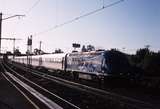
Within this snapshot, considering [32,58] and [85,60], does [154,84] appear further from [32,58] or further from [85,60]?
[32,58]

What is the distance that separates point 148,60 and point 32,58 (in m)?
30.2

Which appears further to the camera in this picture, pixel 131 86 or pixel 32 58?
pixel 32 58

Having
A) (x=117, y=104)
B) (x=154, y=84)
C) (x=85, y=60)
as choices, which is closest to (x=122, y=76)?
(x=154, y=84)

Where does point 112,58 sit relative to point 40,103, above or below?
above

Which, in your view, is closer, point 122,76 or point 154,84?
point 122,76

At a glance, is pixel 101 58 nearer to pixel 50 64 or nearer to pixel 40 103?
pixel 40 103

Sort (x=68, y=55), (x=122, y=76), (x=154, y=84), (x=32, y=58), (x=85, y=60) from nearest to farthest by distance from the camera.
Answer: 1. (x=122, y=76)
2. (x=154, y=84)
3. (x=85, y=60)
4. (x=68, y=55)
5. (x=32, y=58)

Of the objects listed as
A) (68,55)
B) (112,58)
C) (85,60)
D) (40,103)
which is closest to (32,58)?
(68,55)

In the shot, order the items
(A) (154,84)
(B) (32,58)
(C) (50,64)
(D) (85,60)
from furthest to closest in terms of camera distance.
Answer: (B) (32,58) < (C) (50,64) < (D) (85,60) < (A) (154,84)

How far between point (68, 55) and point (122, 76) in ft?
56.1

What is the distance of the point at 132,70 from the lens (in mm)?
31297

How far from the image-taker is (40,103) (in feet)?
62.1

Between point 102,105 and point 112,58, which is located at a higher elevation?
point 112,58

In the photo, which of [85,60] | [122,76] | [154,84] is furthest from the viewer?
[85,60]
